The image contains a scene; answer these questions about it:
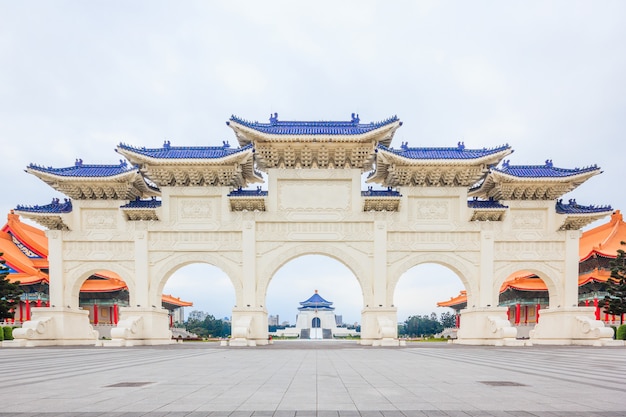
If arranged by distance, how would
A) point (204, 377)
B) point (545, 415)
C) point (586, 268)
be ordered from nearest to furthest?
1. point (545, 415)
2. point (204, 377)
3. point (586, 268)

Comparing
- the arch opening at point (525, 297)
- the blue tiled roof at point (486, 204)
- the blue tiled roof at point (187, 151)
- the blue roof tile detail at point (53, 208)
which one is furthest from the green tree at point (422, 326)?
the blue roof tile detail at point (53, 208)

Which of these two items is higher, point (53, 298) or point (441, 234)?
point (441, 234)

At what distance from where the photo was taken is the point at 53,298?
947 inches

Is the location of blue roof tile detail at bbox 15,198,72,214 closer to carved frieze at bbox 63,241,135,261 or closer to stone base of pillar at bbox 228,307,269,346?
carved frieze at bbox 63,241,135,261

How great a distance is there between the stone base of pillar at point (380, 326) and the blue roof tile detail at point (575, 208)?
32.6ft

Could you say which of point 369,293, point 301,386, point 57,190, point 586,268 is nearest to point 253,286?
point 369,293

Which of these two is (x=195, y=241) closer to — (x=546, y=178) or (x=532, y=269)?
(x=532, y=269)

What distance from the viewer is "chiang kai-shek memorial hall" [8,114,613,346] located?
23.4m

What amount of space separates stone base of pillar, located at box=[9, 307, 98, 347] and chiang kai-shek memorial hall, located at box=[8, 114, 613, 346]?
0.10m

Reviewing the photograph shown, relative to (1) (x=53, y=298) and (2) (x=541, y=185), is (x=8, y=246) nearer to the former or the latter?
(1) (x=53, y=298)

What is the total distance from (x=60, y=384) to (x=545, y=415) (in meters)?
7.58

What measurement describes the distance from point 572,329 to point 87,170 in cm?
2529

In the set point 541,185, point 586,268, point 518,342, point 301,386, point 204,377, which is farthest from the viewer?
point 586,268

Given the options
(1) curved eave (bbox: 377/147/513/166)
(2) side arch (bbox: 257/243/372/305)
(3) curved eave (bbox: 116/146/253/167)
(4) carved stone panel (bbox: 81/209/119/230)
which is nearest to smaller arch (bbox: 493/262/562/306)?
(1) curved eave (bbox: 377/147/513/166)
